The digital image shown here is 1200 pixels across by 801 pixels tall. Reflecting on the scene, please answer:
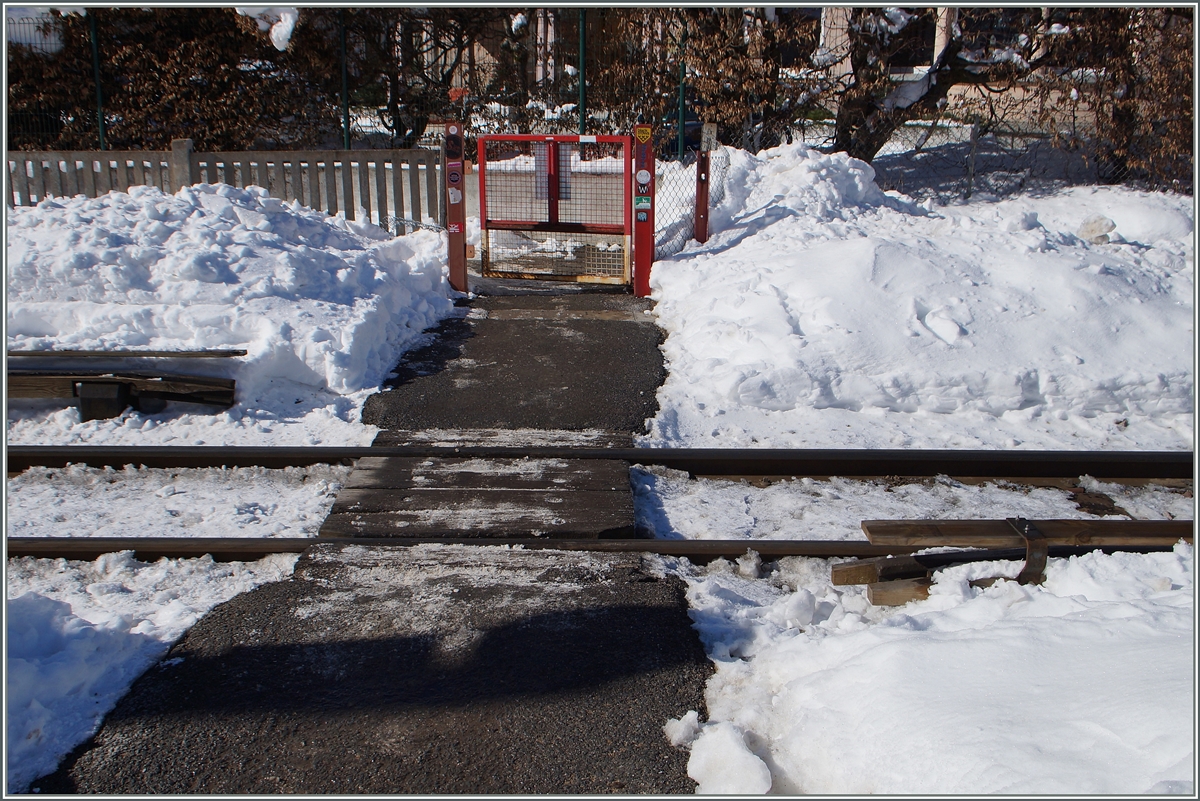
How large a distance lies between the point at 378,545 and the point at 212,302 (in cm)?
411

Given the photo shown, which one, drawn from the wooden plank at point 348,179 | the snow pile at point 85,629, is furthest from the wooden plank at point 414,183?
the snow pile at point 85,629

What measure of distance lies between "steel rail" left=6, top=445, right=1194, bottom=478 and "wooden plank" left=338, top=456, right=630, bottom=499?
0.33 feet

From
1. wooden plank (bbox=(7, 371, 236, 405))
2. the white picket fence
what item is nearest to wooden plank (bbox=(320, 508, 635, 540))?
wooden plank (bbox=(7, 371, 236, 405))

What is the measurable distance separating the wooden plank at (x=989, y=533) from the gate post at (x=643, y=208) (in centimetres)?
655

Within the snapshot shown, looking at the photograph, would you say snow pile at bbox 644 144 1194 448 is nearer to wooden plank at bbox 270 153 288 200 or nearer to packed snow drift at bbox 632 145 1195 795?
packed snow drift at bbox 632 145 1195 795

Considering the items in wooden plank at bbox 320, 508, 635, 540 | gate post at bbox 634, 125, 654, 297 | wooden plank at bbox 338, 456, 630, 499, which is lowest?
wooden plank at bbox 320, 508, 635, 540

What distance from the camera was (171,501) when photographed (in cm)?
538

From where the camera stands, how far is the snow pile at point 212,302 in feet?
22.5

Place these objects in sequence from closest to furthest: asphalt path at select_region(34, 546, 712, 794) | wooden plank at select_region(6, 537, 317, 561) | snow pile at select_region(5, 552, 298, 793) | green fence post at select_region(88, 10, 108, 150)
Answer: asphalt path at select_region(34, 546, 712, 794), snow pile at select_region(5, 552, 298, 793), wooden plank at select_region(6, 537, 317, 561), green fence post at select_region(88, 10, 108, 150)

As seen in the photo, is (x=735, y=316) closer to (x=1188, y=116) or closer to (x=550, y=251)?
(x=550, y=251)

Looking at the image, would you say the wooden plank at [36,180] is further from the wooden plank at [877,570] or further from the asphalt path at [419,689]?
the wooden plank at [877,570]

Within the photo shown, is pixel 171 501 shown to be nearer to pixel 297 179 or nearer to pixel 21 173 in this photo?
pixel 297 179

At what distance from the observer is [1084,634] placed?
10.3 feet

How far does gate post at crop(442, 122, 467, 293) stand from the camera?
31.8ft
